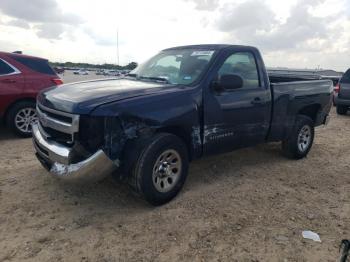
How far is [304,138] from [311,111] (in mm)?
577

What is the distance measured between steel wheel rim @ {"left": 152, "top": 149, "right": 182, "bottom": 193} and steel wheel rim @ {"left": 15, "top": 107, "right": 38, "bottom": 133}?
410cm

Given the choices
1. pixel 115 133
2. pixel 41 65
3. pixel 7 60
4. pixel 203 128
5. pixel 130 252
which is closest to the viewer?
pixel 130 252

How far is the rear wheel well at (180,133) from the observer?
4.23 metres

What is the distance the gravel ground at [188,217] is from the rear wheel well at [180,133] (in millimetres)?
622

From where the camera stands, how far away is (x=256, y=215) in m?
4.13

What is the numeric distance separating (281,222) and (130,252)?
5.60 ft

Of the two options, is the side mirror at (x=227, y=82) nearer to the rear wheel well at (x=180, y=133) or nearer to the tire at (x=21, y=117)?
the rear wheel well at (x=180, y=133)

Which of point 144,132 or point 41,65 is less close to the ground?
point 41,65

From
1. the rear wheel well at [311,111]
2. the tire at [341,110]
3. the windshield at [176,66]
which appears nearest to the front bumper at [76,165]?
the windshield at [176,66]

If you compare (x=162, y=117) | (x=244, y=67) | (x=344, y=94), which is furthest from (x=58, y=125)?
(x=344, y=94)

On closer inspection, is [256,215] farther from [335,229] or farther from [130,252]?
[130,252]

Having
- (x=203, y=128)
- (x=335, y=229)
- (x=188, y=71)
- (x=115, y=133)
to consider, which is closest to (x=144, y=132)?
(x=115, y=133)

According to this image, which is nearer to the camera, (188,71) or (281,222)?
(281,222)

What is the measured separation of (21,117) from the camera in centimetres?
734
